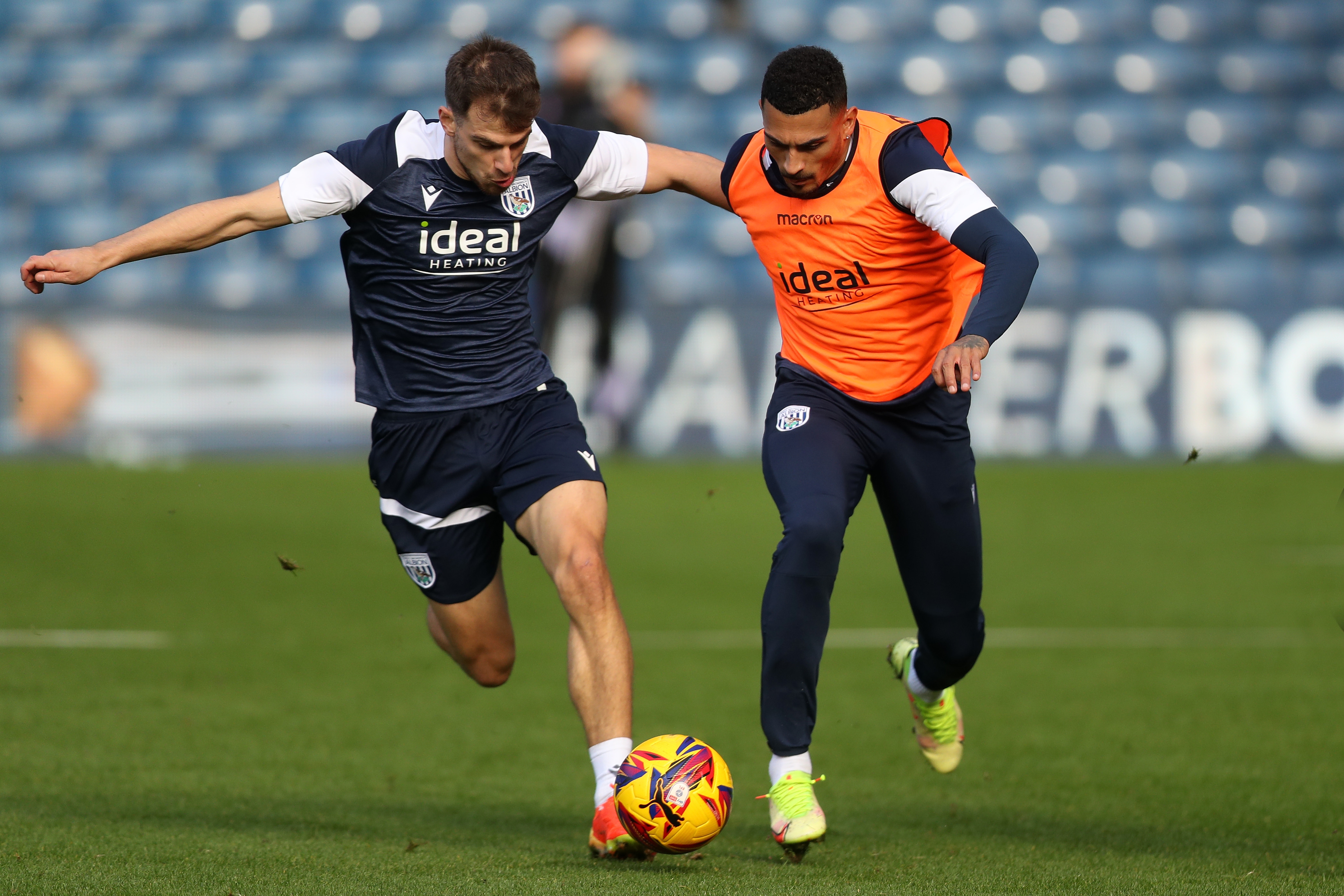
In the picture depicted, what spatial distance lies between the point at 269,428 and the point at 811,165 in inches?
406

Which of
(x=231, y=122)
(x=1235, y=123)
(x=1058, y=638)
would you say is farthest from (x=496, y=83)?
(x=1235, y=123)

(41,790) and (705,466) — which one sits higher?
(41,790)

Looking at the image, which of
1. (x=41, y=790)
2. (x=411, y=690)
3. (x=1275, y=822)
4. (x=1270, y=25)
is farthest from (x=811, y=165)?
(x=1270, y=25)

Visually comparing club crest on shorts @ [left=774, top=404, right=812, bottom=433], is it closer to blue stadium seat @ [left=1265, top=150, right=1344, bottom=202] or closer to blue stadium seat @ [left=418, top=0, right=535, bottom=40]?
blue stadium seat @ [left=418, top=0, right=535, bottom=40]

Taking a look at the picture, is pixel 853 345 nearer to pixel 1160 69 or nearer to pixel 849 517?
pixel 849 517

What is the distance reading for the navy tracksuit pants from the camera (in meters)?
4.76

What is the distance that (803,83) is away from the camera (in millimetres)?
4758

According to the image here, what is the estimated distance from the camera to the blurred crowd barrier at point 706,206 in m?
14.4

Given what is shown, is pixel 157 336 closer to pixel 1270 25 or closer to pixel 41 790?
pixel 41 790

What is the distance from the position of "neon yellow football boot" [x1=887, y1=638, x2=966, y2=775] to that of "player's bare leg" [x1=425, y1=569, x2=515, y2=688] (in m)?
1.44

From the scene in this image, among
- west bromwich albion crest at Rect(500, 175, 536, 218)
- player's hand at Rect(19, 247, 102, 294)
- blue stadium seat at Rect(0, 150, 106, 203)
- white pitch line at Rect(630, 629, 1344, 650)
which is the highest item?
west bromwich albion crest at Rect(500, 175, 536, 218)

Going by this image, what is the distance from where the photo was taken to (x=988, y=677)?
319 inches

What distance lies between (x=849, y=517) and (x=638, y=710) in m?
2.65

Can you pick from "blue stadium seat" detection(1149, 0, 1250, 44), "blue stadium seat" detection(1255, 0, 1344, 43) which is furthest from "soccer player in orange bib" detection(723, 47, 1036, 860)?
"blue stadium seat" detection(1255, 0, 1344, 43)
